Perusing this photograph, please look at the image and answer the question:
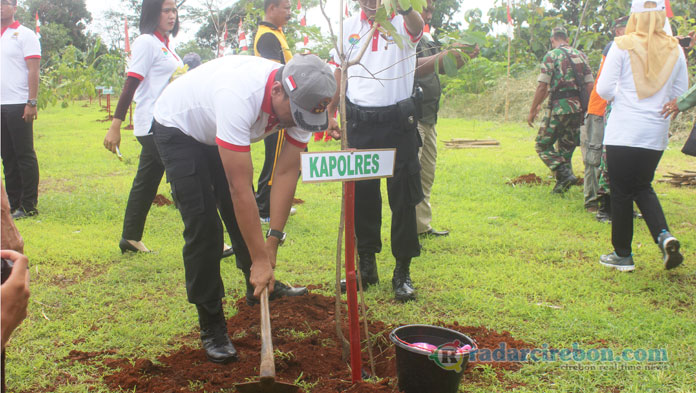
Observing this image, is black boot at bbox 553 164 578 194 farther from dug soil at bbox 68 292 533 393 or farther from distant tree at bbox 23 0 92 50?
distant tree at bbox 23 0 92 50

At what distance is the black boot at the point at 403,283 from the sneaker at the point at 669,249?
6.40 ft

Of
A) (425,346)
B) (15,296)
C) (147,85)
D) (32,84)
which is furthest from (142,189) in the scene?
(15,296)

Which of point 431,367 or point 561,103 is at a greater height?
point 561,103

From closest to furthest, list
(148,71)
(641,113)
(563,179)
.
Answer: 1. (641,113)
2. (148,71)
3. (563,179)

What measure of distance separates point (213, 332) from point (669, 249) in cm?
336

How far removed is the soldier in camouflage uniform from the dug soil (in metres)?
4.49

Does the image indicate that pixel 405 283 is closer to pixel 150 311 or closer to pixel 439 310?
pixel 439 310

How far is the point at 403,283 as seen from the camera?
3.86 metres

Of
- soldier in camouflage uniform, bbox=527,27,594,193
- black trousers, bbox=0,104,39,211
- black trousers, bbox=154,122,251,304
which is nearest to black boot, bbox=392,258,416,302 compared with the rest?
black trousers, bbox=154,122,251,304

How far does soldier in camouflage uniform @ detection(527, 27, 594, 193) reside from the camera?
6.76 metres

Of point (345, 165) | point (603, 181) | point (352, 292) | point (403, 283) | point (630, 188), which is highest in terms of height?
point (345, 165)

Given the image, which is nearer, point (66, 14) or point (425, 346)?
point (425, 346)

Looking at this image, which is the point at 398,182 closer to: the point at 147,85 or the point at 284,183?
the point at 284,183

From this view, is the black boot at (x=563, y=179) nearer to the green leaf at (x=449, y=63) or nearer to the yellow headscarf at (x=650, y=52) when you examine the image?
the yellow headscarf at (x=650, y=52)
